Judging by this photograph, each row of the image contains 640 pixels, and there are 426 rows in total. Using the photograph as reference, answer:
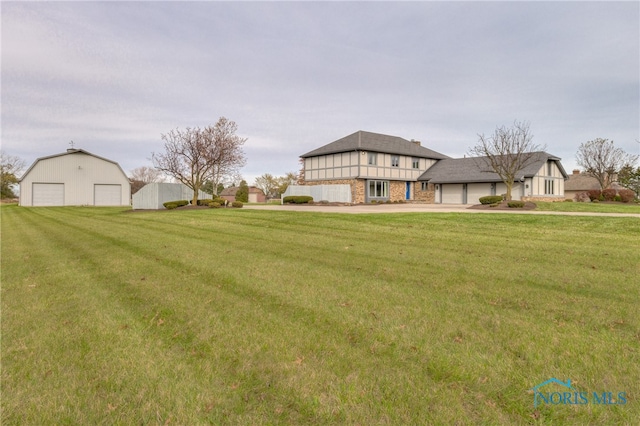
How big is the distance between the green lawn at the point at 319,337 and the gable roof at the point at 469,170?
2893 centimetres

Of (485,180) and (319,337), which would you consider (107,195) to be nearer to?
(485,180)

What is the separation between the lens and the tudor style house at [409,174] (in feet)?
110

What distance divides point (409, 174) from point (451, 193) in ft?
18.2

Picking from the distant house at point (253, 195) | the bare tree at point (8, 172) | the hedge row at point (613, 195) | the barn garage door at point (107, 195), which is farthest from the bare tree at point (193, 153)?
the bare tree at point (8, 172)

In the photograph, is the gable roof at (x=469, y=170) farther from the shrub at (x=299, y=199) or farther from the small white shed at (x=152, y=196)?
the small white shed at (x=152, y=196)

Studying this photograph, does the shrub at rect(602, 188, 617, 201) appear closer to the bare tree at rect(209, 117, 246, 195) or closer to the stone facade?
the stone facade

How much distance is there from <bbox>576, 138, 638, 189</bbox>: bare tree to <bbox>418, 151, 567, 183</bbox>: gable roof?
1640cm

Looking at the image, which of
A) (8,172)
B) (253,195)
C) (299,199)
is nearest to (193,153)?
(299,199)

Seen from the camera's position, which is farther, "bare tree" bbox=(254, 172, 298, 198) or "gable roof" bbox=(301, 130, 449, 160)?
"bare tree" bbox=(254, 172, 298, 198)

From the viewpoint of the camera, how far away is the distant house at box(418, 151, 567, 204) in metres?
32.2

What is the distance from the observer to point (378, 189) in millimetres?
36219

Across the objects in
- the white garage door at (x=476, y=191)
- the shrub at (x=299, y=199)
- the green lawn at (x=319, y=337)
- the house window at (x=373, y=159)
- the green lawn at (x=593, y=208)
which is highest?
the house window at (x=373, y=159)

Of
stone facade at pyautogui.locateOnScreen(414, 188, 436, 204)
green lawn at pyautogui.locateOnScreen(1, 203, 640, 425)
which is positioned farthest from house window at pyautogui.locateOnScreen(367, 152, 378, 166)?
green lawn at pyautogui.locateOnScreen(1, 203, 640, 425)

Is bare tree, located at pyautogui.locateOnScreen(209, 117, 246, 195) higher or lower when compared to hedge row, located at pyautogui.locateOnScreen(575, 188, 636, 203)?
higher
